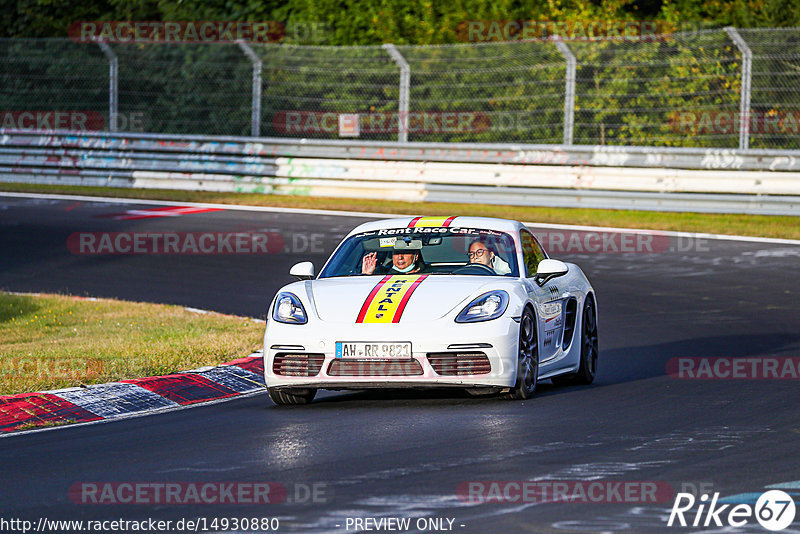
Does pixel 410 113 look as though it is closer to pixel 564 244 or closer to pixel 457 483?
pixel 564 244

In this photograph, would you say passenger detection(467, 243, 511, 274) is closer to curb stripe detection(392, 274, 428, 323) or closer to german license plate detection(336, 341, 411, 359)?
curb stripe detection(392, 274, 428, 323)

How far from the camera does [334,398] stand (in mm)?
9992

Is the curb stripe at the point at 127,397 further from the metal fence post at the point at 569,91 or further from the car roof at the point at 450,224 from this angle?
the metal fence post at the point at 569,91

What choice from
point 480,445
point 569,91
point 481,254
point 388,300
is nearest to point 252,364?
point 481,254

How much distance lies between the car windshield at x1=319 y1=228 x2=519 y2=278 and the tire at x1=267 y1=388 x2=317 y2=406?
99 cm

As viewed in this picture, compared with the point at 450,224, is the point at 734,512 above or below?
below

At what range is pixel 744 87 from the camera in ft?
70.9

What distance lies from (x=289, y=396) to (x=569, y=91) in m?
14.5

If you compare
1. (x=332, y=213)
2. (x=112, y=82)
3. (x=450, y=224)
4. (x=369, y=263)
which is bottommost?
(x=332, y=213)

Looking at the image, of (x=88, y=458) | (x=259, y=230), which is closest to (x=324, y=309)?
(x=88, y=458)

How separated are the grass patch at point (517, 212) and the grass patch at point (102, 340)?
8694 millimetres

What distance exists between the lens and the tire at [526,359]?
30.3ft

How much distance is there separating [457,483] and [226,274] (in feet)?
36.9

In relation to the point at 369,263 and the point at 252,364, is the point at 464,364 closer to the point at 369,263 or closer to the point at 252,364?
the point at 369,263
